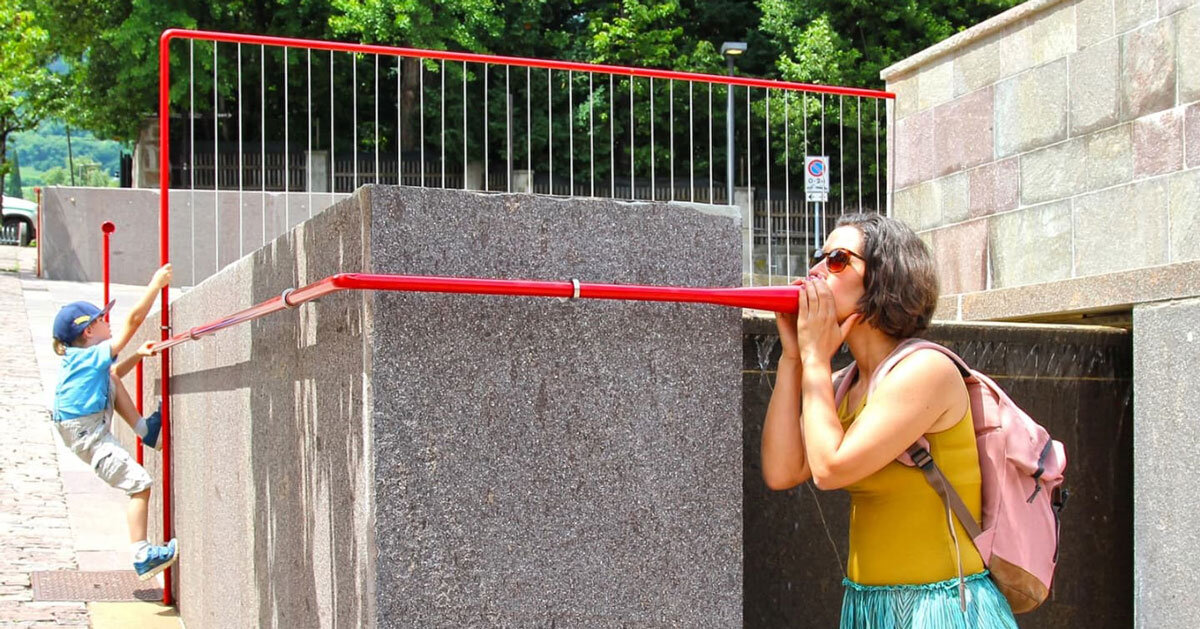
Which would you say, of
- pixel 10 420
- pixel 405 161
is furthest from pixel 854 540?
pixel 405 161

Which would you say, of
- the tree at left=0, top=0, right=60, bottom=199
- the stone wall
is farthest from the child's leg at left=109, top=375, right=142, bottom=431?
the tree at left=0, top=0, right=60, bottom=199

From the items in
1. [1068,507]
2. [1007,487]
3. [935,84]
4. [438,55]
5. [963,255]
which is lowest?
[1068,507]

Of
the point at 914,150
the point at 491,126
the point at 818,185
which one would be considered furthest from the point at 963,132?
the point at 491,126

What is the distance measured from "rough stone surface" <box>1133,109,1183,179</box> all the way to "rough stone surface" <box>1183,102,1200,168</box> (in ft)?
0.09

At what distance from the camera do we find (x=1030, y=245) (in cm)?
645

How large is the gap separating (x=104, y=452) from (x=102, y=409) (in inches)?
9.5

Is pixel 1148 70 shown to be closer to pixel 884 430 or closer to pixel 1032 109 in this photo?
pixel 1032 109

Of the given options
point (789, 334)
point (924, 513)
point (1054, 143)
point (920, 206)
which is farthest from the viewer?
point (920, 206)

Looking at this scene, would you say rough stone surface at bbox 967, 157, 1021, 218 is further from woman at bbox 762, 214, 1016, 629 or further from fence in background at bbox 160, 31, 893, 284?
fence in background at bbox 160, 31, 893, 284

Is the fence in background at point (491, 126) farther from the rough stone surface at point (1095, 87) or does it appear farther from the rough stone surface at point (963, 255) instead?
the rough stone surface at point (1095, 87)

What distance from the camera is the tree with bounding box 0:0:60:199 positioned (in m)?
28.9

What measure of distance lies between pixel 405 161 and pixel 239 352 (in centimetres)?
1734

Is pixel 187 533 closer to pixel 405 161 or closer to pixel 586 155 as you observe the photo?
pixel 405 161

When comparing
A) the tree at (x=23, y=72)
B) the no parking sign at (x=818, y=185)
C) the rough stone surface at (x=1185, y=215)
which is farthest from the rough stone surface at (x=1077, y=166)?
the tree at (x=23, y=72)
